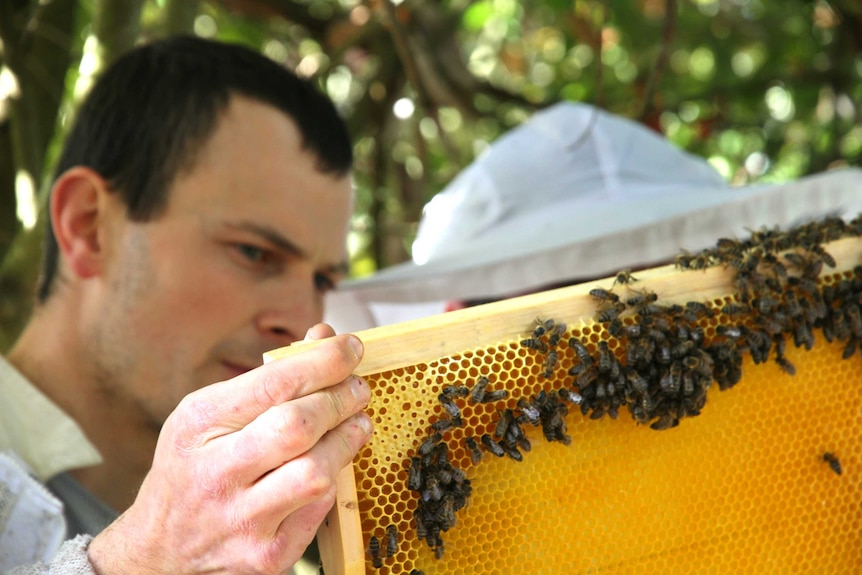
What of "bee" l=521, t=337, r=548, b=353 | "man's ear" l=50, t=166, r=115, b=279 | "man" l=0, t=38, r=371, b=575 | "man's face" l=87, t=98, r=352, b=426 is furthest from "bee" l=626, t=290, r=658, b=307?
"man's ear" l=50, t=166, r=115, b=279

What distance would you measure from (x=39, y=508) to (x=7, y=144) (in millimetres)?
2669

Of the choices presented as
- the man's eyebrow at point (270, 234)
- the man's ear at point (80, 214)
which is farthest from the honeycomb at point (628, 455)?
the man's ear at point (80, 214)

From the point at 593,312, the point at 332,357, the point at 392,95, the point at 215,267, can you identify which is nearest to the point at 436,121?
the point at 392,95

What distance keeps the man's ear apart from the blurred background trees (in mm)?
568

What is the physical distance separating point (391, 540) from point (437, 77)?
375cm

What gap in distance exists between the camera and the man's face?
2.79 m

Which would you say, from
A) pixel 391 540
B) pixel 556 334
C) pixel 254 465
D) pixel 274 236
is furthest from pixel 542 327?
pixel 274 236

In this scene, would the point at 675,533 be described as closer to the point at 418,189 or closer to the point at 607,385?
the point at 607,385

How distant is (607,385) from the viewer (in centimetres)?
175

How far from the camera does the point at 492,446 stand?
5.52 feet

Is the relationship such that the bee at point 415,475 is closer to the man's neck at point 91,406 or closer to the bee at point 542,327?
the bee at point 542,327

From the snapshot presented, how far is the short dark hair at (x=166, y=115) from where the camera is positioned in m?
2.95

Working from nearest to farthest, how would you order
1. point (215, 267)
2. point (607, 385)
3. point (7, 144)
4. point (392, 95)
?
point (607, 385)
point (215, 267)
point (7, 144)
point (392, 95)

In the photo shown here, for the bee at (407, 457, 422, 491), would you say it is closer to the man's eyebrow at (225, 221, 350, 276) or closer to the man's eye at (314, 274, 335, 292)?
the man's eyebrow at (225, 221, 350, 276)
